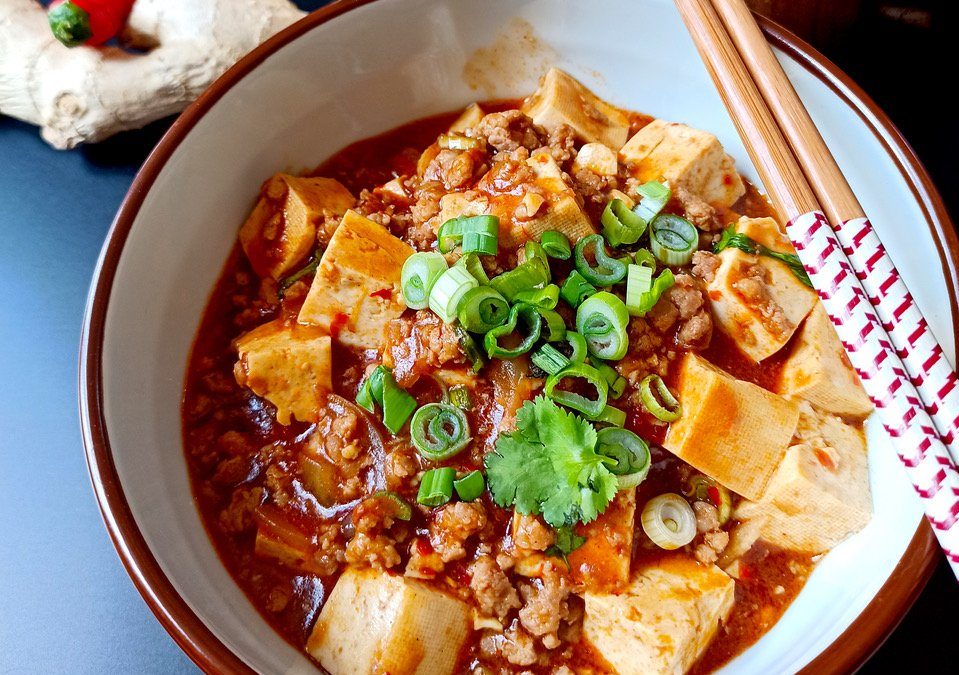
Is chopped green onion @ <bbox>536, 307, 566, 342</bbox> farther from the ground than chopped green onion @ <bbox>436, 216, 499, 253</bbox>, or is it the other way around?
chopped green onion @ <bbox>436, 216, 499, 253</bbox>

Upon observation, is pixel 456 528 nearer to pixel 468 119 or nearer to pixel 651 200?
pixel 651 200

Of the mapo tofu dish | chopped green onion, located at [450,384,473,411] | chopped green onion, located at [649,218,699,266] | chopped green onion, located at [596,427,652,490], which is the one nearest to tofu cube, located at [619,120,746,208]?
the mapo tofu dish

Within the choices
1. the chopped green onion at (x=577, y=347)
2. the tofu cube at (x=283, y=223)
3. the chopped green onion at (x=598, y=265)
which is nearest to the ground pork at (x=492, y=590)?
the chopped green onion at (x=577, y=347)

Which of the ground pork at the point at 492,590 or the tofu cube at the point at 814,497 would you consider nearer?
the ground pork at the point at 492,590

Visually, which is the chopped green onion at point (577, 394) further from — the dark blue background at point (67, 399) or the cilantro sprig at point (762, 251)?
the dark blue background at point (67, 399)

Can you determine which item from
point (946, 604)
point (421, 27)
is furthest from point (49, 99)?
point (946, 604)

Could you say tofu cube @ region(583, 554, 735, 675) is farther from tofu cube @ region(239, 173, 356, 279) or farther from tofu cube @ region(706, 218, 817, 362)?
tofu cube @ region(239, 173, 356, 279)

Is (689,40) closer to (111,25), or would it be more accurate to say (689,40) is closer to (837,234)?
(837,234)
